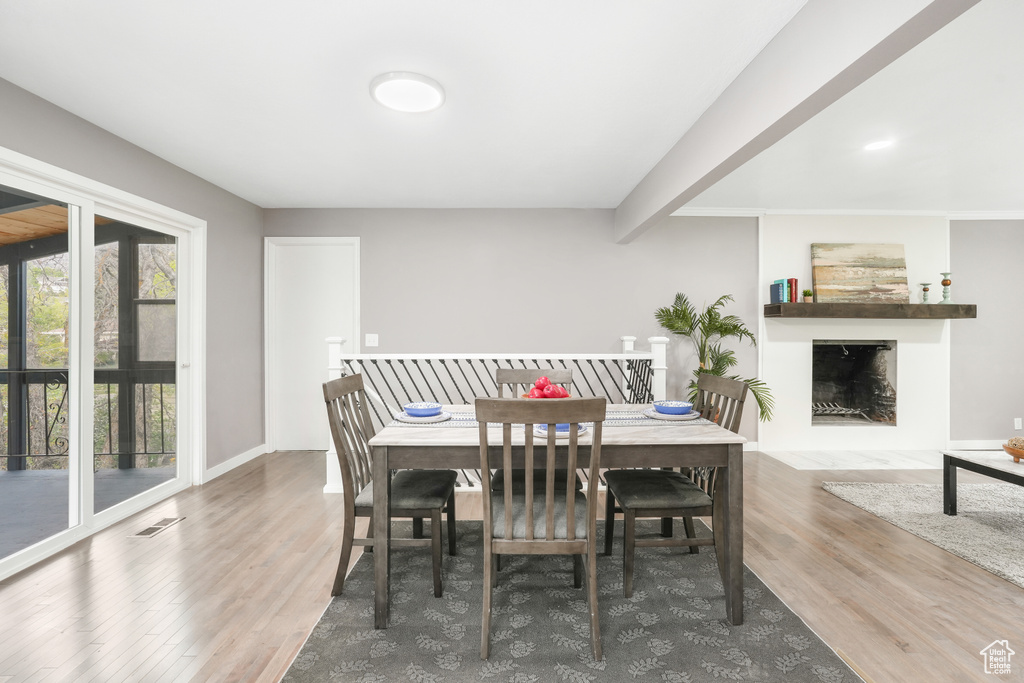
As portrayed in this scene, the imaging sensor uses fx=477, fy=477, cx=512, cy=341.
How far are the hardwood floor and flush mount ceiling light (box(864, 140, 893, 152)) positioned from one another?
2.46 meters

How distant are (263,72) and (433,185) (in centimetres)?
185

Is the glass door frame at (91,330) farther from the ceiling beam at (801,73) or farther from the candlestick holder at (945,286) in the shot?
the candlestick holder at (945,286)

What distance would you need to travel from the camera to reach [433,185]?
4.07m

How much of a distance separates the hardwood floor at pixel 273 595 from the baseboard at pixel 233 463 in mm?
643

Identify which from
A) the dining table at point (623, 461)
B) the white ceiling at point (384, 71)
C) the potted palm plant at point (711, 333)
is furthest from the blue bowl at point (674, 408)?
the potted palm plant at point (711, 333)

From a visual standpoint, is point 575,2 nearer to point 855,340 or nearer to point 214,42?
point 214,42

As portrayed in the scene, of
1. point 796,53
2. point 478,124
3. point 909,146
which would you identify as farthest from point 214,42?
point 909,146

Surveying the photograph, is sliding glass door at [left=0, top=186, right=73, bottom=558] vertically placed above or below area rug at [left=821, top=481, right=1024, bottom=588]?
above

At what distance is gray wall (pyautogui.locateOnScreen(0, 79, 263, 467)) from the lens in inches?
98.9

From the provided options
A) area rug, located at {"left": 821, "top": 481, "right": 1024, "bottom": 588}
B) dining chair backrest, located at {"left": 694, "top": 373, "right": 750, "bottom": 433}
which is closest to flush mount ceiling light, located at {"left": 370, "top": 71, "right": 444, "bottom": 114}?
dining chair backrest, located at {"left": 694, "top": 373, "right": 750, "bottom": 433}

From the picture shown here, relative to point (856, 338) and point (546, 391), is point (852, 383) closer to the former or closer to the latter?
point (856, 338)

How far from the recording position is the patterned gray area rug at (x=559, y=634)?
1.67 m

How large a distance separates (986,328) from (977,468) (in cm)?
316

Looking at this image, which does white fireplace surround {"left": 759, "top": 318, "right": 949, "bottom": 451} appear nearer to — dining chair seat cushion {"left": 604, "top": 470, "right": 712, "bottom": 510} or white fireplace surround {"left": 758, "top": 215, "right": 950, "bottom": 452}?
white fireplace surround {"left": 758, "top": 215, "right": 950, "bottom": 452}
